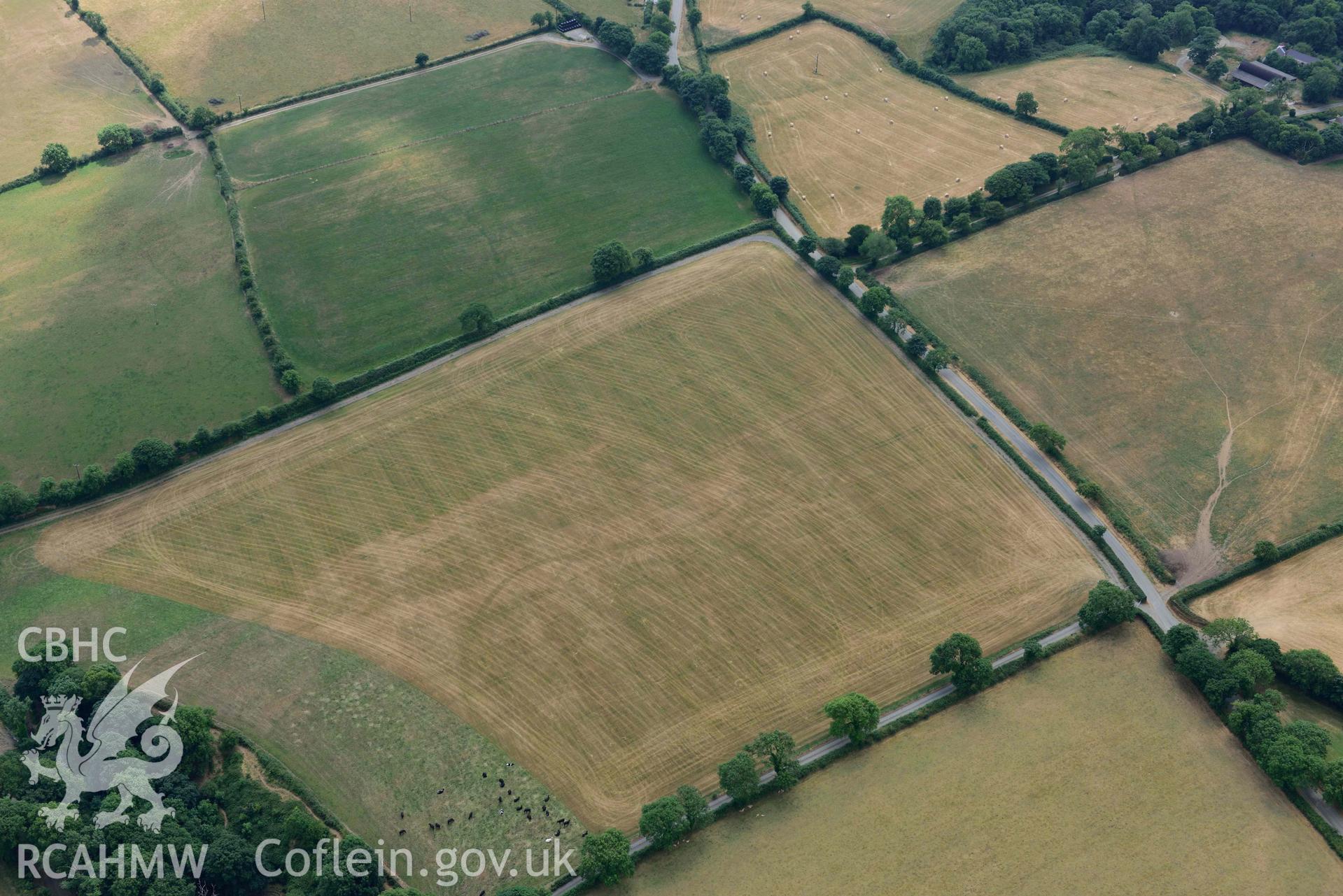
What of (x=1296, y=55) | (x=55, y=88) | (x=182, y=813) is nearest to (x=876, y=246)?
(x=1296, y=55)

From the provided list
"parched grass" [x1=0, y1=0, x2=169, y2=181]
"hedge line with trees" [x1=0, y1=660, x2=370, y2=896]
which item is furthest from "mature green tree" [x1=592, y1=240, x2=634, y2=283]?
"parched grass" [x1=0, y1=0, x2=169, y2=181]

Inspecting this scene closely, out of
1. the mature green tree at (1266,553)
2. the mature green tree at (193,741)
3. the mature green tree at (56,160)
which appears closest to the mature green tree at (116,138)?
the mature green tree at (56,160)

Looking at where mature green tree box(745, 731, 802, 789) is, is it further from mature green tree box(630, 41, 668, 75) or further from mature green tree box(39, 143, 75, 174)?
mature green tree box(39, 143, 75, 174)

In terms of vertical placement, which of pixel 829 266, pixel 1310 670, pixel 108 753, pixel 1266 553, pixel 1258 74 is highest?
pixel 1258 74

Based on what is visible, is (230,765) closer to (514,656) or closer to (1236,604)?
(514,656)

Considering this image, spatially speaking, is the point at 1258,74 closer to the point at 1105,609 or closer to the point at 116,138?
the point at 1105,609

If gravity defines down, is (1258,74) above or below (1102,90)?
below
